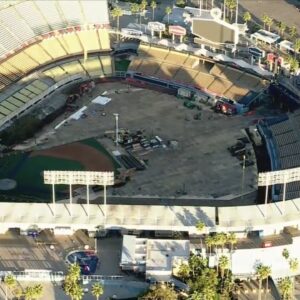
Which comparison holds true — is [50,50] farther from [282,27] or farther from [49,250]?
[49,250]

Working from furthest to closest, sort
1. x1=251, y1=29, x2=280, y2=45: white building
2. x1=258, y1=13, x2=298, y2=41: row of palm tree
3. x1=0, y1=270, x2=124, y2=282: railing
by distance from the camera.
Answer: x1=258, y1=13, x2=298, y2=41: row of palm tree, x1=251, y1=29, x2=280, y2=45: white building, x1=0, y1=270, x2=124, y2=282: railing

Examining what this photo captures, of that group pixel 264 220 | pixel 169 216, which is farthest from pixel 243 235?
pixel 169 216

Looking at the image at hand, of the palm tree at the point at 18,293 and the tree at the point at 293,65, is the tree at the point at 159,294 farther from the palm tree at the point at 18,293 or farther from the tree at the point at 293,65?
the tree at the point at 293,65

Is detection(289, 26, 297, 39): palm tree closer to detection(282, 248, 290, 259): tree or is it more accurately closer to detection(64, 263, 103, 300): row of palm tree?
detection(282, 248, 290, 259): tree

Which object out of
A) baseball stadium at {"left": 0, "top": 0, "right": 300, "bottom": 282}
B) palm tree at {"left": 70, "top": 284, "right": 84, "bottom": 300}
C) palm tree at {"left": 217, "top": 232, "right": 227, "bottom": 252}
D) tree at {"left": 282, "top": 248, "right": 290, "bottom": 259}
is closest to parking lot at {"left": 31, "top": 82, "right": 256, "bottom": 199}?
baseball stadium at {"left": 0, "top": 0, "right": 300, "bottom": 282}

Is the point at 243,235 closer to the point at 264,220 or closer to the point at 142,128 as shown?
the point at 264,220

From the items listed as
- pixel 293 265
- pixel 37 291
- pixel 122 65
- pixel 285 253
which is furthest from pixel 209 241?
pixel 122 65
